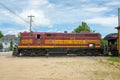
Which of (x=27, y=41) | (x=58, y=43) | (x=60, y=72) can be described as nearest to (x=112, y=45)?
(x=58, y=43)

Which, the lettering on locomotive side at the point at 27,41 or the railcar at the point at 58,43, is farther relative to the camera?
the lettering on locomotive side at the point at 27,41

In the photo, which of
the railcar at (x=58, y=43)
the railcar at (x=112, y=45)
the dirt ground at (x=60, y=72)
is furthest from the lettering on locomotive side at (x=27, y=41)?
the dirt ground at (x=60, y=72)

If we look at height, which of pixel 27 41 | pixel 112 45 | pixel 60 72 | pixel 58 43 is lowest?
pixel 60 72

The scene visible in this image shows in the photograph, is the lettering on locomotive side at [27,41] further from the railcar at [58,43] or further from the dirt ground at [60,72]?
the dirt ground at [60,72]

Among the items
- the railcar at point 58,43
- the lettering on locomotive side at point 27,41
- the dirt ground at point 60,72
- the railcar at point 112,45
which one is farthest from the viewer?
the lettering on locomotive side at point 27,41

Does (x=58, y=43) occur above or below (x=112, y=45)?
above

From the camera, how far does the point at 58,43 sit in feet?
135

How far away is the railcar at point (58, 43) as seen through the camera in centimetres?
4088

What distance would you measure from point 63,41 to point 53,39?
4.67 ft

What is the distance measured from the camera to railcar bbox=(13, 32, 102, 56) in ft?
134

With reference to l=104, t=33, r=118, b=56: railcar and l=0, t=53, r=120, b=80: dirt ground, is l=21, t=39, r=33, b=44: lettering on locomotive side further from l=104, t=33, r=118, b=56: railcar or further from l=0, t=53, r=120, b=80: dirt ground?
l=0, t=53, r=120, b=80: dirt ground

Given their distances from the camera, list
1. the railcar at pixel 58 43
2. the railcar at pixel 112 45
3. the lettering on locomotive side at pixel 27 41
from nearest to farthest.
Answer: the railcar at pixel 112 45
the railcar at pixel 58 43
the lettering on locomotive side at pixel 27 41

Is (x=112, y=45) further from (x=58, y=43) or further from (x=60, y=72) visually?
(x=60, y=72)

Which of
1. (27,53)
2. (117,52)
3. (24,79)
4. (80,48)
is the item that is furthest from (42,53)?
(24,79)
